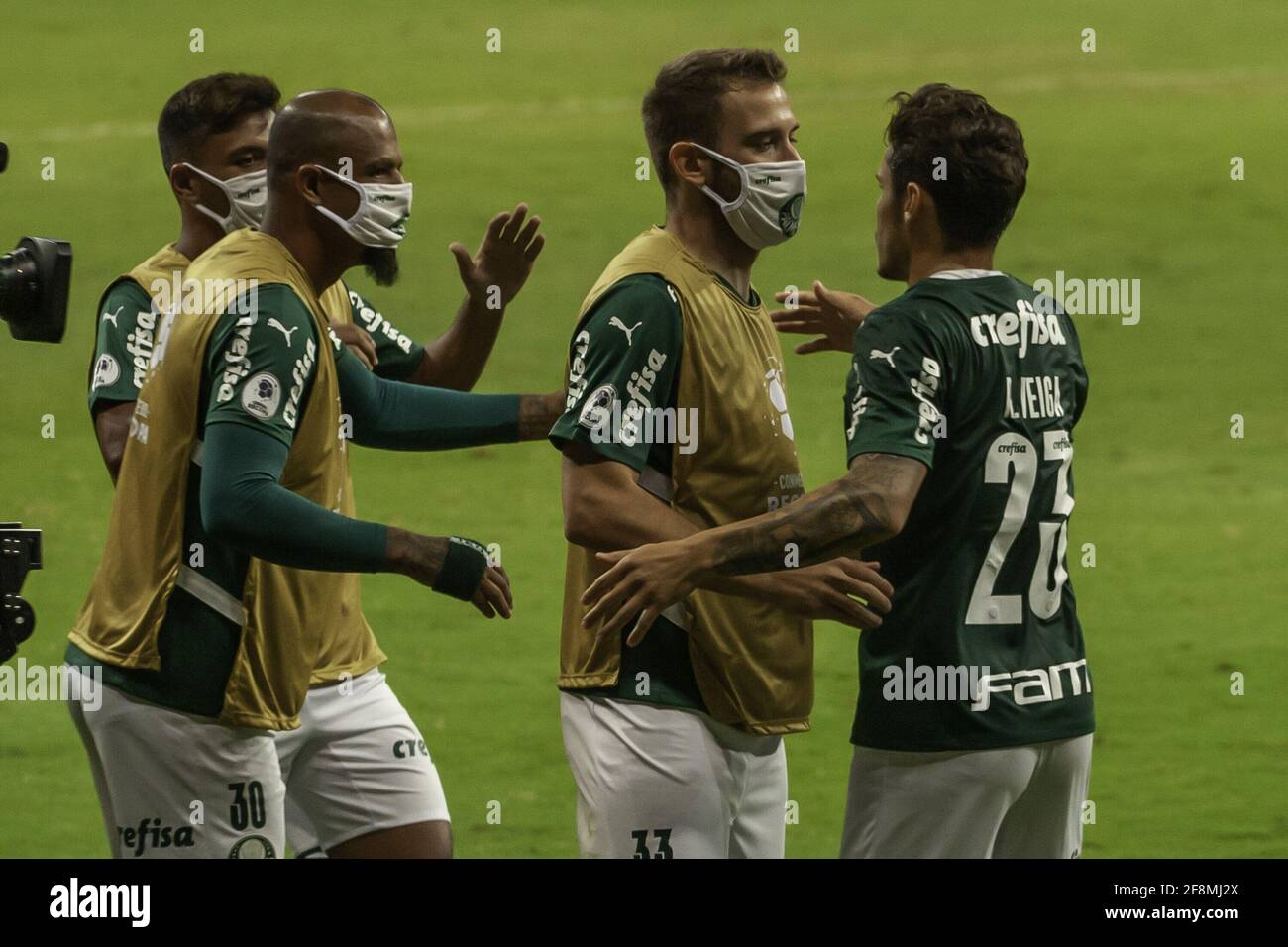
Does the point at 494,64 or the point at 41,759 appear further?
the point at 494,64

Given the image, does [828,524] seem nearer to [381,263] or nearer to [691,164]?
[691,164]

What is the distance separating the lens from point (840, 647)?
1036 cm

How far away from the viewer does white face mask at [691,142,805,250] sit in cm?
460

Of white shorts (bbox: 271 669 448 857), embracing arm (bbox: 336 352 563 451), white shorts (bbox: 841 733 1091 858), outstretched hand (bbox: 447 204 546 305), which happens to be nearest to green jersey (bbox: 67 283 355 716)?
embracing arm (bbox: 336 352 563 451)

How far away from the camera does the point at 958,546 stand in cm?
423

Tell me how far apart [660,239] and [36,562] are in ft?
4.88

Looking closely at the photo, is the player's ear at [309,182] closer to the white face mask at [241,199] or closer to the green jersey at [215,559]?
the green jersey at [215,559]

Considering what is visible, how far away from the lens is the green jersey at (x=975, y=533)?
4.19 meters

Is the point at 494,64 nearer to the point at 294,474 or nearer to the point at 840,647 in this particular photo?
the point at 840,647

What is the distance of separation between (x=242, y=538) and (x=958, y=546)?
54.0 inches

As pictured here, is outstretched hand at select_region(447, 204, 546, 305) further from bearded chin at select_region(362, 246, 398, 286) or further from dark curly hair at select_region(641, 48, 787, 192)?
dark curly hair at select_region(641, 48, 787, 192)

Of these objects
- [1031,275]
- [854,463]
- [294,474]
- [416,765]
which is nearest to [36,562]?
[294,474]

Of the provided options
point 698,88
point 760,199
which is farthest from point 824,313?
point 698,88

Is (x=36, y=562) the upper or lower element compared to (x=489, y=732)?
upper
